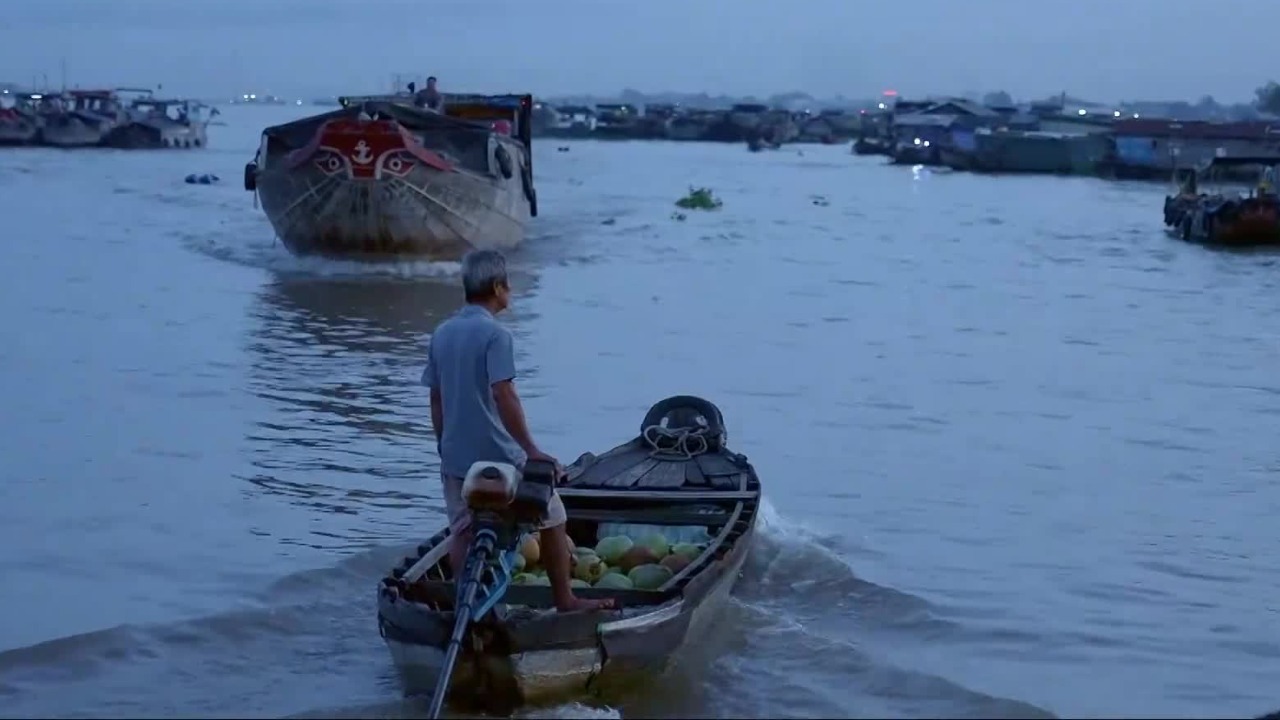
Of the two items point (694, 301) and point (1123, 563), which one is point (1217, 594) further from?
point (694, 301)

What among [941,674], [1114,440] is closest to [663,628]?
[941,674]

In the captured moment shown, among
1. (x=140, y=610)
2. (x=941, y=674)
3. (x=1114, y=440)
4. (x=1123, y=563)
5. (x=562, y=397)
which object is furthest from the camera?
(x=562, y=397)

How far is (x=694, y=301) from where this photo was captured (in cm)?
2395

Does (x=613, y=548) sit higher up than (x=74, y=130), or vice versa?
(x=613, y=548)

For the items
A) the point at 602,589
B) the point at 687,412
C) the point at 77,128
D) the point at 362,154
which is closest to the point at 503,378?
the point at 602,589

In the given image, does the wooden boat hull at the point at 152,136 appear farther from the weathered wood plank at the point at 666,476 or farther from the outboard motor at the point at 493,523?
the outboard motor at the point at 493,523

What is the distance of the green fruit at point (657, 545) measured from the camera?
882 centimetres

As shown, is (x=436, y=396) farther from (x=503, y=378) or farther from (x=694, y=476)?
(x=694, y=476)

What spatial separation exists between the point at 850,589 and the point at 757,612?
0.86 m

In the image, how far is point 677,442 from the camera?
35.0ft

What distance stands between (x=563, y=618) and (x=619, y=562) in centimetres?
145

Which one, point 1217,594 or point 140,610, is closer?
point 140,610

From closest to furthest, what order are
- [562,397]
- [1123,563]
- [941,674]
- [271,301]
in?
[941,674], [1123,563], [562,397], [271,301]

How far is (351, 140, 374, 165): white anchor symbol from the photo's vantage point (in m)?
24.9
